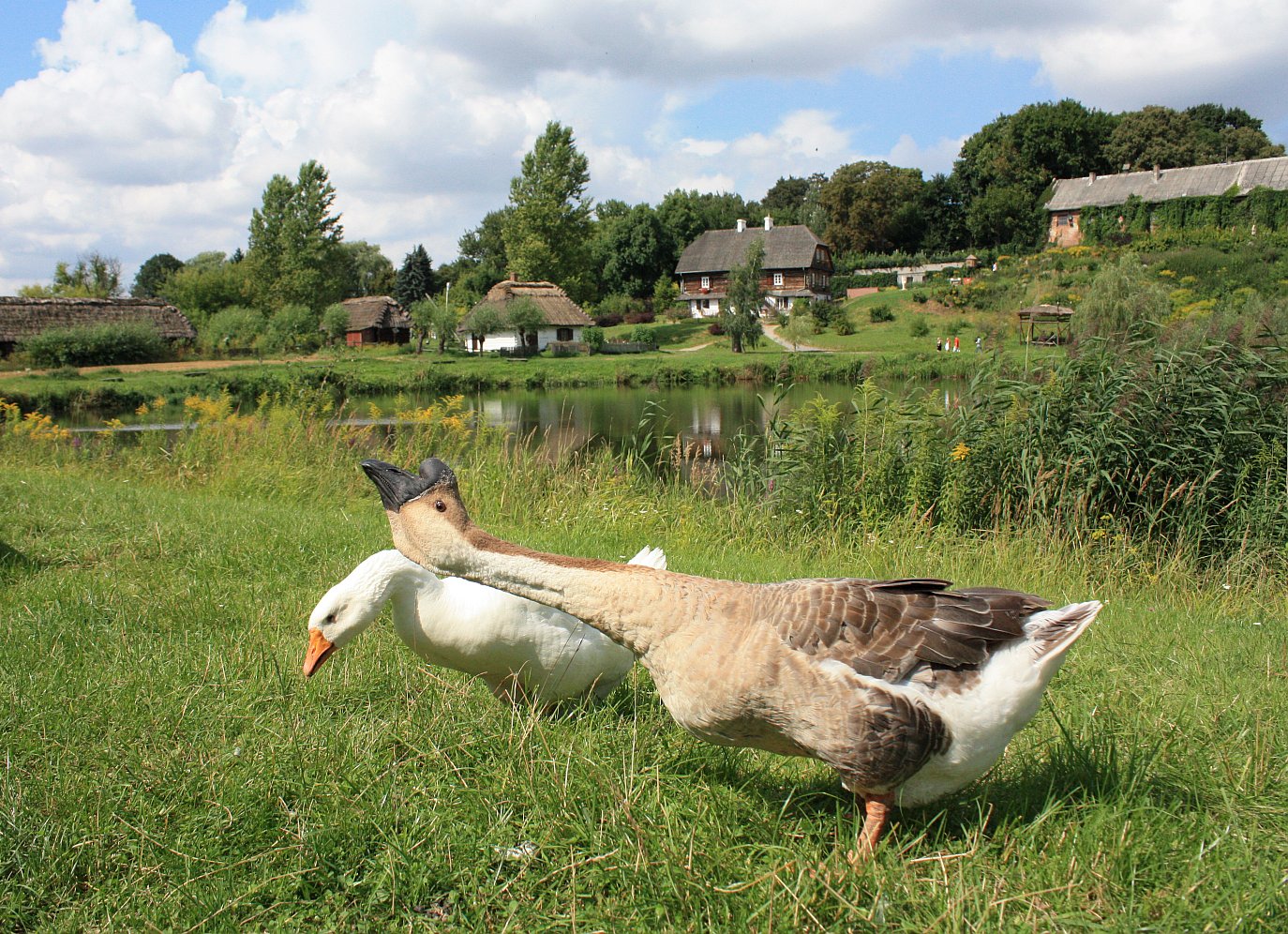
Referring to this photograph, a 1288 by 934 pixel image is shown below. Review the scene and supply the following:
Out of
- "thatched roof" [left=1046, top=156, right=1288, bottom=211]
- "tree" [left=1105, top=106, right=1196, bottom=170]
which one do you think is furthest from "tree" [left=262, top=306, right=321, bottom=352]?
"tree" [left=1105, top=106, right=1196, bottom=170]

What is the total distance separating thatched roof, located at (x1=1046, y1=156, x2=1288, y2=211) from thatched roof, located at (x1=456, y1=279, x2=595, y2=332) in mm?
45335

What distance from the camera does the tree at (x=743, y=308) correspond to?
5797 cm

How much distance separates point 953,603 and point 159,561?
6180mm

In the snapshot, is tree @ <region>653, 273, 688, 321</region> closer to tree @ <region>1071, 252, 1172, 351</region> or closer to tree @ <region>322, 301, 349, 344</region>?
tree @ <region>322, 301, 349, 344</region>

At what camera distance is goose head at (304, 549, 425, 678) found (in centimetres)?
379

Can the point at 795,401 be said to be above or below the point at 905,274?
below

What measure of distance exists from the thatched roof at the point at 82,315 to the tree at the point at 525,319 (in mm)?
21458

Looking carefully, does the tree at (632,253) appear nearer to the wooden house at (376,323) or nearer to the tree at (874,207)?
the tree at (874,207)

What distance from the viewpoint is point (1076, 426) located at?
354 inches

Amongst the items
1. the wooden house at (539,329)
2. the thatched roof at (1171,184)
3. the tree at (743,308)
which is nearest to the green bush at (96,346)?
the wooden house at (539,329)

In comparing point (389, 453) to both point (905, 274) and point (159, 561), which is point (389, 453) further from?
point (905, 274)

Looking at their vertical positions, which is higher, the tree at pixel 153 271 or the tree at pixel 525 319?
the tree at pixel 153 271

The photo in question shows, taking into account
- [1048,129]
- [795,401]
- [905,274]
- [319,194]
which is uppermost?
[1048,129]

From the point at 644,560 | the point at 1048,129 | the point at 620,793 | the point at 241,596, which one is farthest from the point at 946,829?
the point at 1048,129
